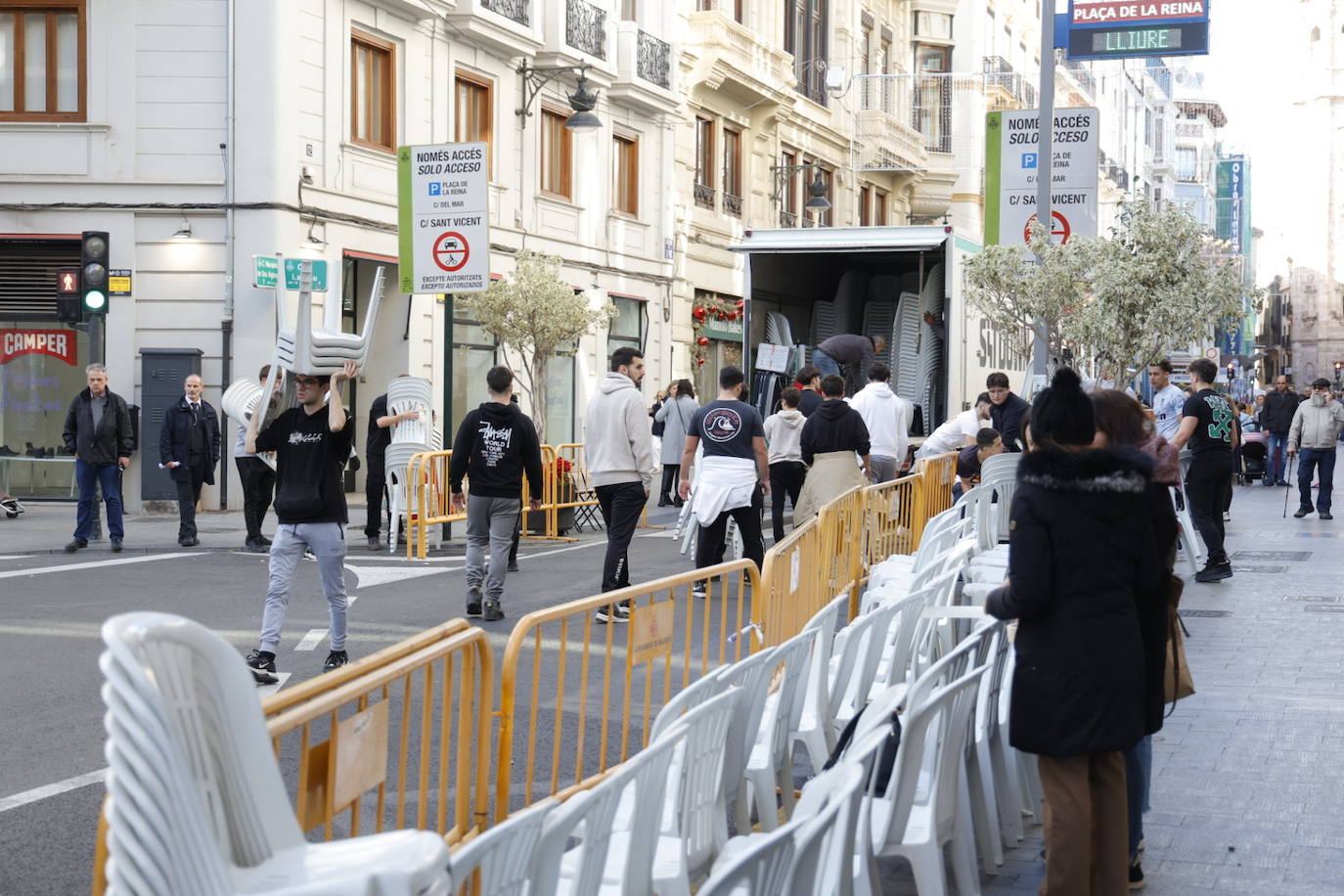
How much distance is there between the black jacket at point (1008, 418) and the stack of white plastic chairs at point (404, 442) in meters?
5.51

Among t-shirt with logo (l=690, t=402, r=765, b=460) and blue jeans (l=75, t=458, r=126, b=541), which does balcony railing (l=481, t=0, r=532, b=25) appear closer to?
blue jeans (l=75, t=458, r=126, b=541)

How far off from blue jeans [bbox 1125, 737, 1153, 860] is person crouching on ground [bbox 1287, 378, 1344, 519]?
56.1ft

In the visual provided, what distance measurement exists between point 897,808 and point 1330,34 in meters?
119

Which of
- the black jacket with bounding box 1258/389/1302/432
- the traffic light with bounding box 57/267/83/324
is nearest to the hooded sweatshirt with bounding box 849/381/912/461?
the traffic light with bounding box 57/267/83/324

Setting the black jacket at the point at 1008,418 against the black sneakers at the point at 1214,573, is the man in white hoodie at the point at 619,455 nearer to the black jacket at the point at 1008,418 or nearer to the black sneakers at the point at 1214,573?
the black jacket at the point at 1008,418

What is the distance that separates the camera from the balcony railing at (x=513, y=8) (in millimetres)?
24375

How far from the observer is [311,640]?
1039 centimetres

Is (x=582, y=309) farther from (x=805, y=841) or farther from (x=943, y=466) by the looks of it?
(x=805, y=841)

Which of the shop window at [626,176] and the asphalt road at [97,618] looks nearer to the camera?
the asphalt road at [97,618]

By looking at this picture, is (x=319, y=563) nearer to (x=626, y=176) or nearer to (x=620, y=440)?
(x=620, y=440)

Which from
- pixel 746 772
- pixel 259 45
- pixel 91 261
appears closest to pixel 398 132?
pixel 259 45

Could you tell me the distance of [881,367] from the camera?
1598 centimetres

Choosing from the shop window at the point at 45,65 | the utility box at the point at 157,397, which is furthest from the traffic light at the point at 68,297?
the shop window at the point at 45,65

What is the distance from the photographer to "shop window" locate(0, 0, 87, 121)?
21344 mm
